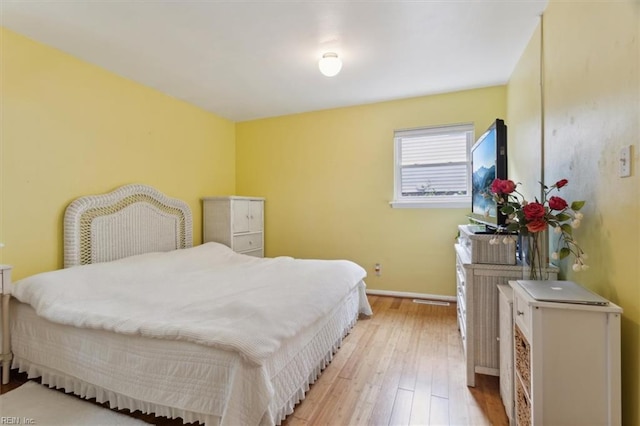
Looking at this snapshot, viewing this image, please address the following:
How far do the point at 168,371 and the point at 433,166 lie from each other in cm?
327

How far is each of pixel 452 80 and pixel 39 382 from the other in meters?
4.18

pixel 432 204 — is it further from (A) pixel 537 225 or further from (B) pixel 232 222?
(B) pixel 232 222

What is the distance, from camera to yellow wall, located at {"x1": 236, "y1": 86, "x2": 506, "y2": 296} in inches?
135

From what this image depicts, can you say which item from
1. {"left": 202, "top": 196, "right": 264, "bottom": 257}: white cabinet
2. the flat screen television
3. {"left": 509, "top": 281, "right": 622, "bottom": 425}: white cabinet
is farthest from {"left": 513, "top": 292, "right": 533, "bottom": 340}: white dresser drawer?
{"left": 202, "top": 196, "right": 264, "bottom": 257}: white cabinet

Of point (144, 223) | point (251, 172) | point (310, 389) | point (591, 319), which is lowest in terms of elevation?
point (310, 389)

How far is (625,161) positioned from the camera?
1.13m

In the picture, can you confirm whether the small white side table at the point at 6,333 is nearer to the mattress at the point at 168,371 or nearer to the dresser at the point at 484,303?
the mattress at the point at 168,371

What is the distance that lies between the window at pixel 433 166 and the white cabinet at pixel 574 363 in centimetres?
239

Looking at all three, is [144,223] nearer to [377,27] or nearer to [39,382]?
[39,382]

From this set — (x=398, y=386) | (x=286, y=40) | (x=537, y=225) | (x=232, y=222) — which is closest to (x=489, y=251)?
(x=537, y=225)

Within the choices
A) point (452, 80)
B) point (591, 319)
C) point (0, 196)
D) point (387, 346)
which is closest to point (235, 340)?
point (591, 319)

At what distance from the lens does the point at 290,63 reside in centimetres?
264

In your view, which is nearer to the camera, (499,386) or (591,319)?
(591,319)

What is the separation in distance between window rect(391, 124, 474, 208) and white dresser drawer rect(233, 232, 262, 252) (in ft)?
6.23
